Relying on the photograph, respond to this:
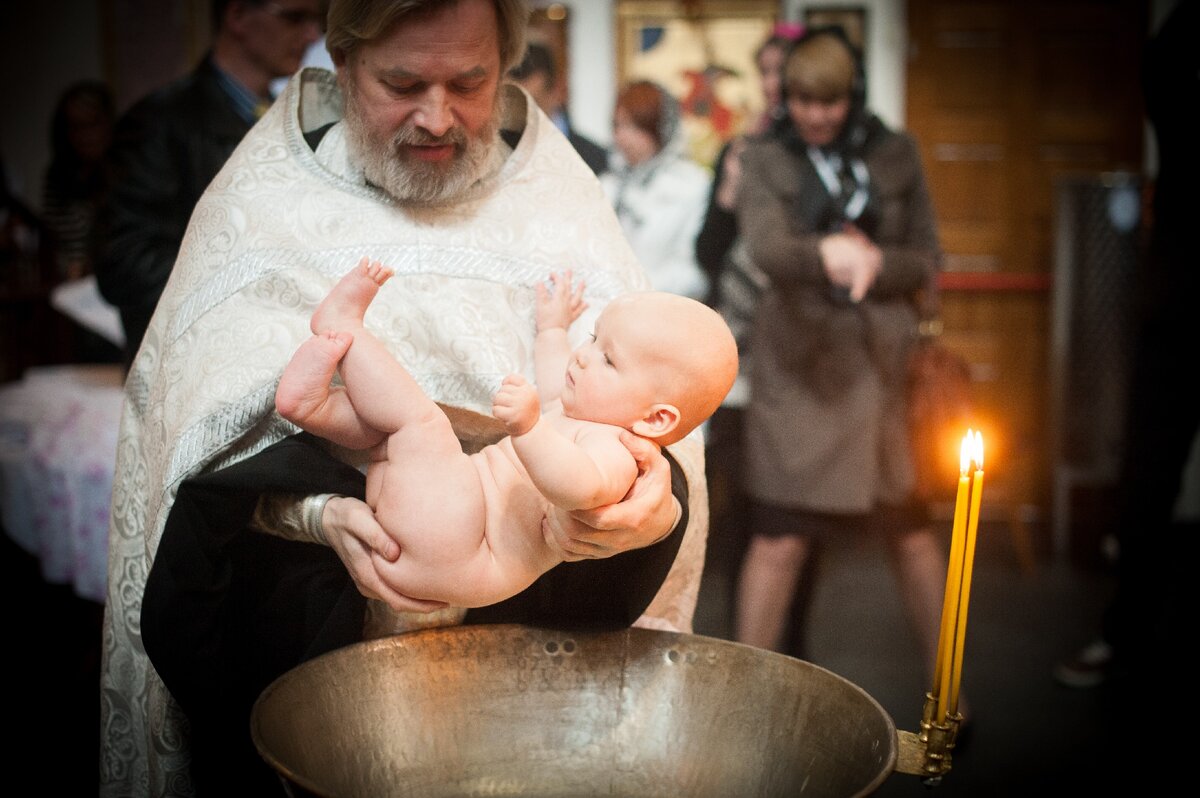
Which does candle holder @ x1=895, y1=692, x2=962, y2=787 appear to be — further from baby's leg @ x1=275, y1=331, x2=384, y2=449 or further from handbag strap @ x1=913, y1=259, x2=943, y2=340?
handbag strap @ x1=913, y1=259, x2=943, y2=340

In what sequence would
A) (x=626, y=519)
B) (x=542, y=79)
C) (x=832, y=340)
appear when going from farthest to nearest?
(x=542, y=79) → (x=832, y=340) → (x=626, y=519)

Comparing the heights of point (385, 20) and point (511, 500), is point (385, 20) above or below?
above

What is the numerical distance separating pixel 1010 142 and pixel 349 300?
607cm

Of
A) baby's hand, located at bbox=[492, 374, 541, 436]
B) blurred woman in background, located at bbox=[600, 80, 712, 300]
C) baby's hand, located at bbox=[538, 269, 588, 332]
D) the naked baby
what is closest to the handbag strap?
blurred woman in background, located at bbox=[600, 80, 712, 300]

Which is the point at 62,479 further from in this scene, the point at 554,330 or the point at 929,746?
the point at 929,746

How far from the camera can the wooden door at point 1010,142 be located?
6.82m

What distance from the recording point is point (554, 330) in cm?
180

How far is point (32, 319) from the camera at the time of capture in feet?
15.8

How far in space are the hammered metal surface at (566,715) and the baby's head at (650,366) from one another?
1.03 feet

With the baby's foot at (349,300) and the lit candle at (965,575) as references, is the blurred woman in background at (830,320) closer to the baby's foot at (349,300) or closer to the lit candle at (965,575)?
the baby's foot at (349,300)

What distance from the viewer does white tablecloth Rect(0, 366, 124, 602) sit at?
135 inches


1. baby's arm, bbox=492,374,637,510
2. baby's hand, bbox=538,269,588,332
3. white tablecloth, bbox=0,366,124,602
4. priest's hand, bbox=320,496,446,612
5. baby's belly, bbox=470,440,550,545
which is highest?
baby's hand, bbox=538,269,588,332

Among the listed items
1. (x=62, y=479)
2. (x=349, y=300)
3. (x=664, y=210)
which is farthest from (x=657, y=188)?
(x=349, y=300)

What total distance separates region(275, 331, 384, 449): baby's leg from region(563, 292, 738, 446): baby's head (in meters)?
0.29
